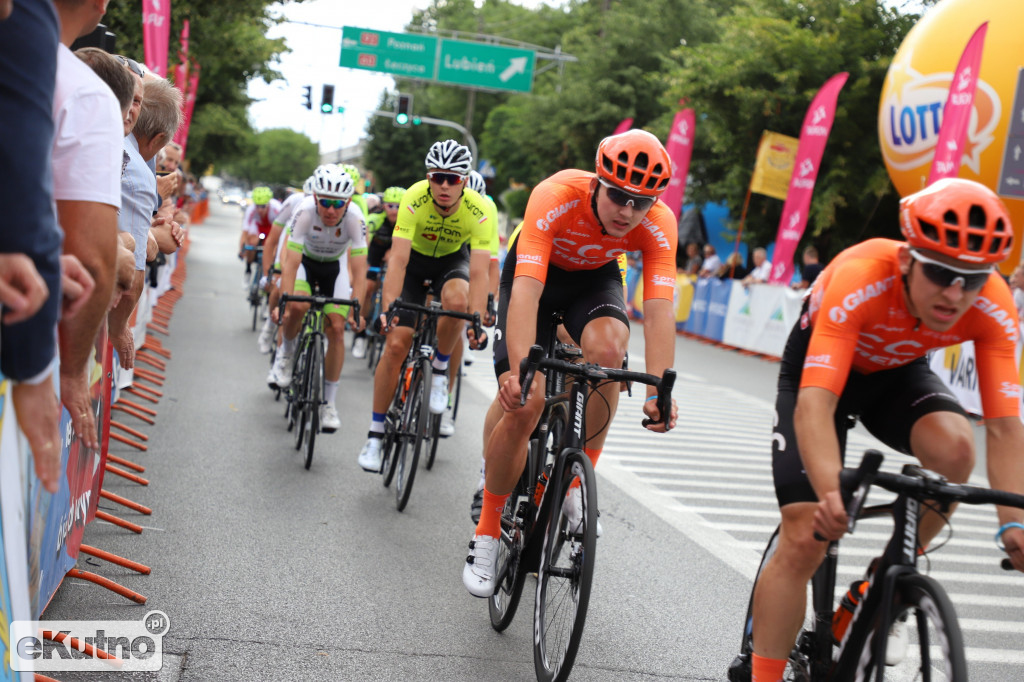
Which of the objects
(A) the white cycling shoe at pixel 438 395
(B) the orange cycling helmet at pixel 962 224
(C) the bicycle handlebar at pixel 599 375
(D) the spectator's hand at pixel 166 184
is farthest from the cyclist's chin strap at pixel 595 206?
(A) the white cycling shoe at pixel 438 395

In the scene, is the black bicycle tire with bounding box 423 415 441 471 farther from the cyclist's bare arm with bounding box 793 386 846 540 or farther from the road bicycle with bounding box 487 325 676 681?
the cyclist's bare arm with bounding box 793 386 846 540

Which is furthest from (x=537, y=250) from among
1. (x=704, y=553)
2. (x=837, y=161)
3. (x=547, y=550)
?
(x=837, y=161)

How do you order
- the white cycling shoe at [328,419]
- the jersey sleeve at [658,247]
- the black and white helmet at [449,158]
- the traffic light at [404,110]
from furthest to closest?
the traffic light at [404,110] < the white cycling shoe at [328,419] < the black and white helmet at [449,158] < the jersey sleeve at [658,247]

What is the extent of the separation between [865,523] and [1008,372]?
14.9ft

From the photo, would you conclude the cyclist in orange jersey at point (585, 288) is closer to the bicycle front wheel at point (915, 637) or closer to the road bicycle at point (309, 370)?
the bicycle front wheel at point (915, 637)

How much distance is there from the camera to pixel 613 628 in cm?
492

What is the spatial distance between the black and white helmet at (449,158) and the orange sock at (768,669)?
4.39 meters

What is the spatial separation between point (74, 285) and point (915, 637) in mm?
2424

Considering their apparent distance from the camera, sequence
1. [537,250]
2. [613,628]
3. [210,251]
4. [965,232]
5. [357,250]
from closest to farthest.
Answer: [965,232]
[537,250]
[613,628]
[357,250]
[210,251]

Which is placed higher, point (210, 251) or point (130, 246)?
point (130, 246)

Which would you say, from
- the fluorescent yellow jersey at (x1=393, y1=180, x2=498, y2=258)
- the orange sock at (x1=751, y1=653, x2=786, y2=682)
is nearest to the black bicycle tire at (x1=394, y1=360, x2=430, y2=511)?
the fluorescent yellow jersey at (x1=393, y1=180, x2=498, y2=258)

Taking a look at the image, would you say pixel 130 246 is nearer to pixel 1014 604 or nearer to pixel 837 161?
pixel 1014 604

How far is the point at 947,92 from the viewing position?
1738 cm

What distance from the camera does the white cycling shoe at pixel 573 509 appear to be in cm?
403
